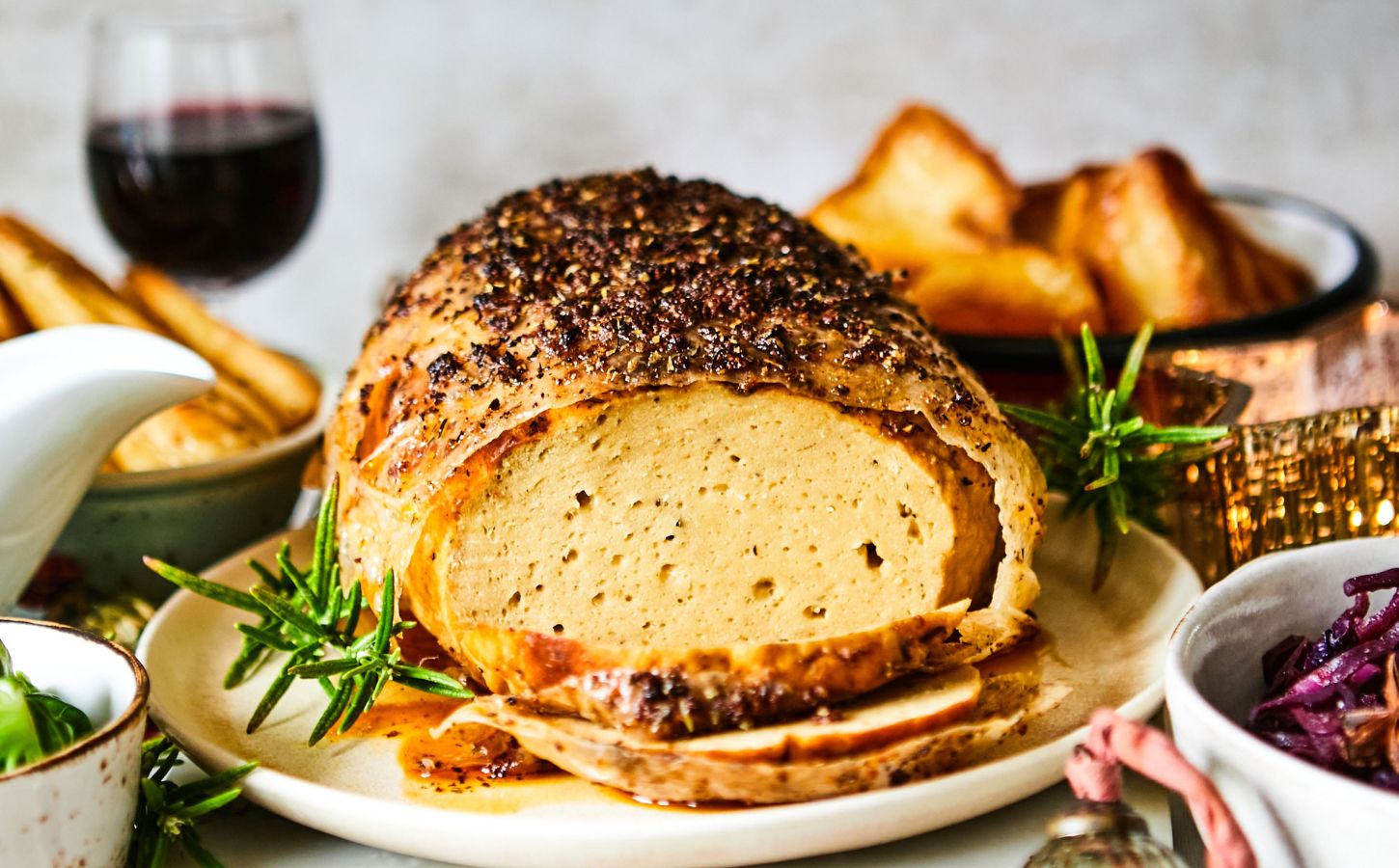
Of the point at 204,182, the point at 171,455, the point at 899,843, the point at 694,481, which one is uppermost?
the point at 204,182

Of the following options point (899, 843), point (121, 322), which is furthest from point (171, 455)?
point (899, 843)

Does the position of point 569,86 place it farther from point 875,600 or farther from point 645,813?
point 645,813

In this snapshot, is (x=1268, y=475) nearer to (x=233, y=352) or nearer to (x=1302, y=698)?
(x=1302, y=698)

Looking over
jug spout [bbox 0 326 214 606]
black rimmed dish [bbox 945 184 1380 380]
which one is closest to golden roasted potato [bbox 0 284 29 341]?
jug spout [bbox 0 326 214 606]

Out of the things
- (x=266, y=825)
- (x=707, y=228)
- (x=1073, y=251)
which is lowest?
(x=266, y=825)

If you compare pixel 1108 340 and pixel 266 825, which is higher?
pixel 1108 340

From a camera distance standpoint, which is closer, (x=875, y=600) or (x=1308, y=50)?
(x=875, y=600)

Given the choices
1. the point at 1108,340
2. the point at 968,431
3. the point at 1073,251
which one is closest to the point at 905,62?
the point at 1073,251
